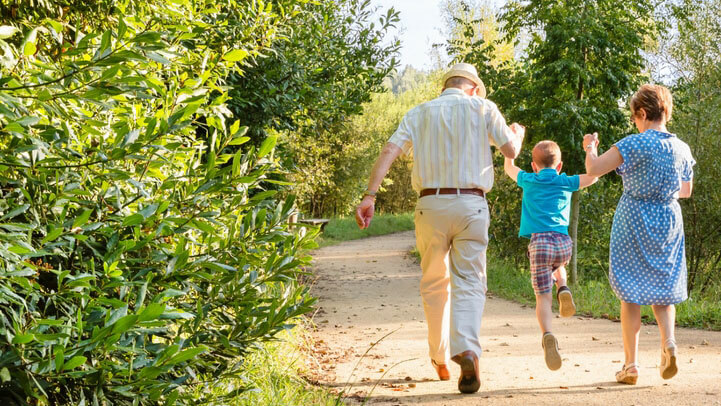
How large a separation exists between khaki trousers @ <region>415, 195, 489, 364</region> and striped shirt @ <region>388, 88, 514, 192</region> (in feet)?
0.50

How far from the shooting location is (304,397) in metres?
4.02

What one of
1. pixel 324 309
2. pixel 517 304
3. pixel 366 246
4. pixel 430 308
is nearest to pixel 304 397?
pixel 430 308

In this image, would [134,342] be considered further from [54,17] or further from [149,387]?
[54,17]

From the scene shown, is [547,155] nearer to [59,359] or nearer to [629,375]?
[629,375]

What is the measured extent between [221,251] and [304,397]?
160 cm

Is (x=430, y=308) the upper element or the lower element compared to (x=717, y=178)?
lower

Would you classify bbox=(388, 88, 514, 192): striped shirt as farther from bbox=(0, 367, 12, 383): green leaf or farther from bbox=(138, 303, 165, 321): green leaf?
bbox=(0, 367, 12, 383): green leaf

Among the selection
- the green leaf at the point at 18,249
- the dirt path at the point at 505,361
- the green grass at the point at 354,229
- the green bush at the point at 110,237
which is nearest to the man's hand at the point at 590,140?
the dirt path at the point at 505,361

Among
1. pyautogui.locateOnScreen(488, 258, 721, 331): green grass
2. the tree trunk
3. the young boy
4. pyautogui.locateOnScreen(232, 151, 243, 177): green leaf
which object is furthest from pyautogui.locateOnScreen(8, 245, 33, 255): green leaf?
the tree trunk

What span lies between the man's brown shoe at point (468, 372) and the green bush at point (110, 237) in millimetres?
1863

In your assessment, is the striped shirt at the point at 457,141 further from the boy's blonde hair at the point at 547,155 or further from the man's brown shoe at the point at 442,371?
the man's brown shoe at the point at 442,371

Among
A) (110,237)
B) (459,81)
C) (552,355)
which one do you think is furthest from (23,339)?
(459,81)

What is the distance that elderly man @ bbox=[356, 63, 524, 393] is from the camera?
462 cm

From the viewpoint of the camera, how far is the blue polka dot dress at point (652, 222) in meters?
4.59
